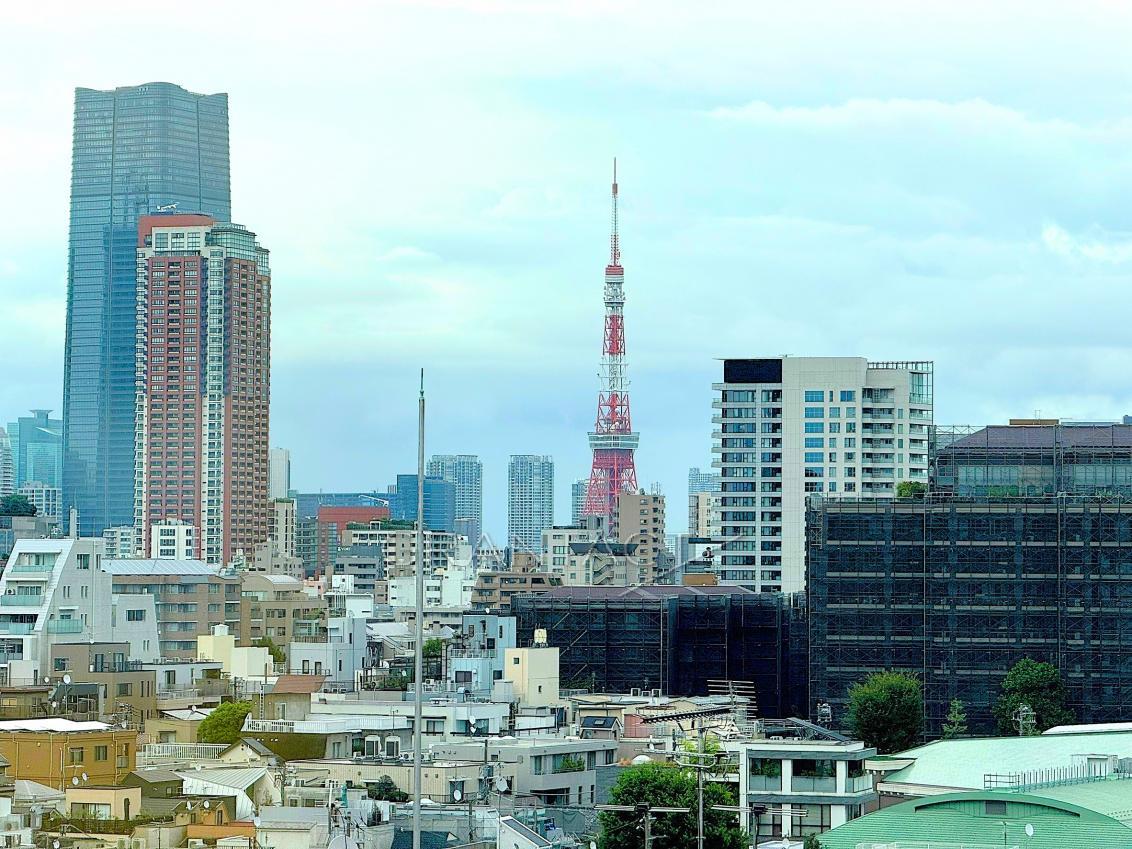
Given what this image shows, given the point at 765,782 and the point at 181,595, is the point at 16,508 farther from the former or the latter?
the point at 765,782

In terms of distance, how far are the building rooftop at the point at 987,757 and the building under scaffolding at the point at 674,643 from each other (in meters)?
36.6

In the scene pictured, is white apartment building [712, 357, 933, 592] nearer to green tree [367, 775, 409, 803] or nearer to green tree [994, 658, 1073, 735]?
green tree [994, 658, 1073, 735]

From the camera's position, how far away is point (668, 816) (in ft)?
147

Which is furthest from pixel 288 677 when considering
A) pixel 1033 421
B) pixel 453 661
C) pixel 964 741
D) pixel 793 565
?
pixel 793 565

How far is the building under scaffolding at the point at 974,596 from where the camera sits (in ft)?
265

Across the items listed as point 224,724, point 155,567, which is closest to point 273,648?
point 155,567

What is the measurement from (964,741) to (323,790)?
19677 mm

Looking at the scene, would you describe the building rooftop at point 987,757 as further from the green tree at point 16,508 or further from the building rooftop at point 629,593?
the green tree at point 16,508

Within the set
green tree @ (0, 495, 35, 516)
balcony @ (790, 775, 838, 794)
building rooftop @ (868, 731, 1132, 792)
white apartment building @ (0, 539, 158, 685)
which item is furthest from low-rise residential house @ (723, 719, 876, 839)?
green tree @ (0, 495, 35, 516)

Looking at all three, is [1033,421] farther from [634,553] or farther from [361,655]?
[634,553]

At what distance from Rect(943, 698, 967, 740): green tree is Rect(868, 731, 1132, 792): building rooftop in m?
20.1

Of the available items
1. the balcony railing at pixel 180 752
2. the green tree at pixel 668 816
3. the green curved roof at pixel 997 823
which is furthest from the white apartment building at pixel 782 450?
the green curved roof at pixel 997 823

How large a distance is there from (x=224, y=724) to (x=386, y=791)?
1107cm

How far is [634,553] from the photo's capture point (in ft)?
616
